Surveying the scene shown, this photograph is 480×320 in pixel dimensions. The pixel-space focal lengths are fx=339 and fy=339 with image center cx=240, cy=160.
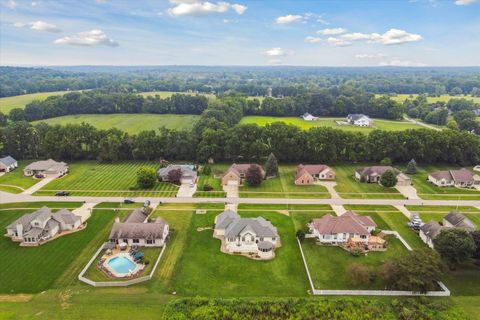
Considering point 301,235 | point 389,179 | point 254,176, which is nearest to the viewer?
point 301,235

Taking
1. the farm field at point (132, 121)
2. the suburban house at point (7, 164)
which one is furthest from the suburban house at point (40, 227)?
the farm field at point (132, 121)

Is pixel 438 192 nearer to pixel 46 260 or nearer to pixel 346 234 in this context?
pixel 346 234

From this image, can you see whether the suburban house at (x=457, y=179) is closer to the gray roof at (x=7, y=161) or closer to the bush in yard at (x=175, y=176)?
the bush in yard at (x=175, y=176)

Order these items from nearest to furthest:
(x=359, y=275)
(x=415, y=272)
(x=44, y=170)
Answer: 1. (x=415, y=272)
2. (x=359, y=275)
3. (x=44, y=170)

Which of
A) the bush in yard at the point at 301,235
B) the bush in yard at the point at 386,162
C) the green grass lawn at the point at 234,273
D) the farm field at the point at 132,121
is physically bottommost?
the green grass lawn at the point at 234,273

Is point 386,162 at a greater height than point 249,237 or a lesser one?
greater

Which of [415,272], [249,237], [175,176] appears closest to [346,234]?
[415,272]
